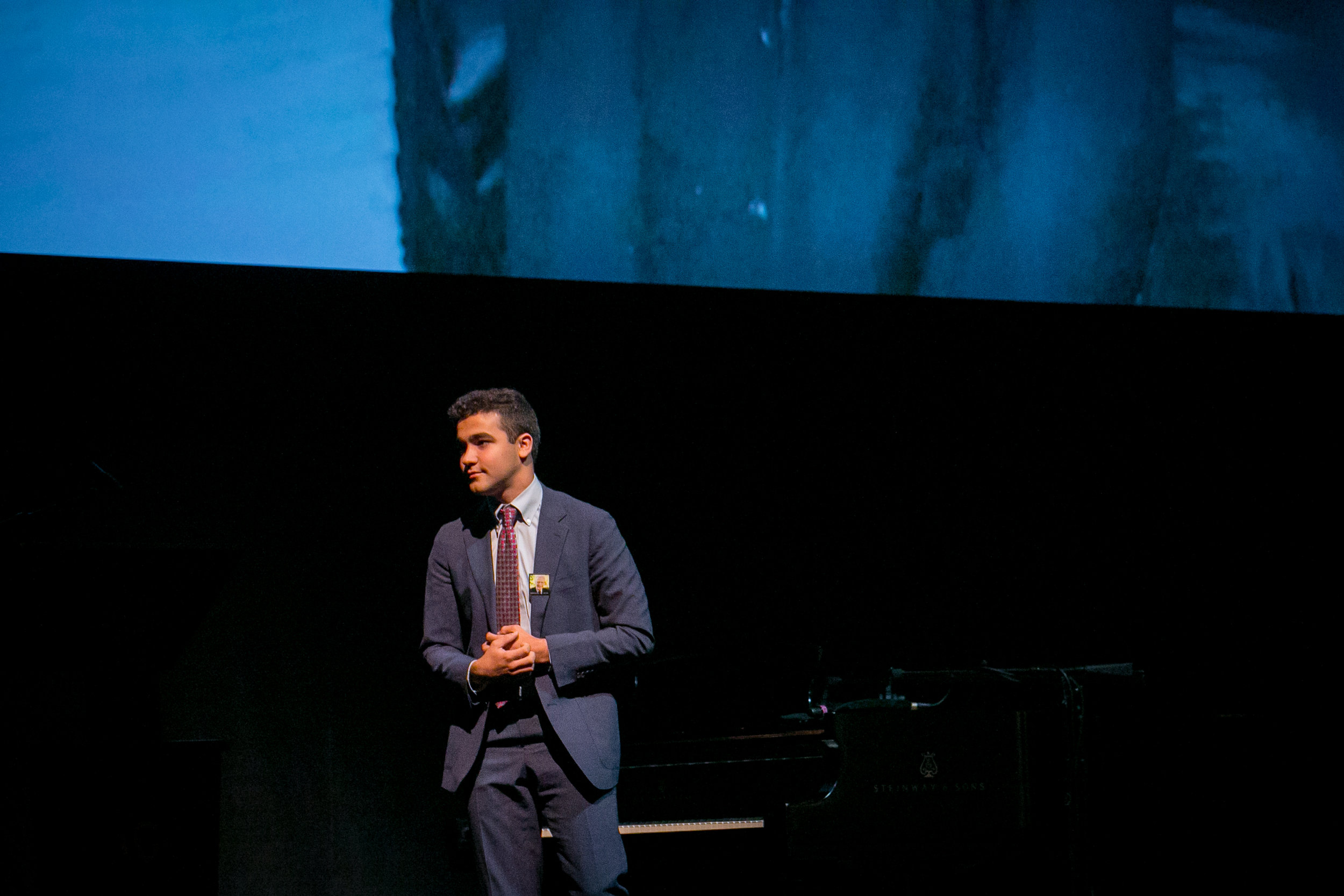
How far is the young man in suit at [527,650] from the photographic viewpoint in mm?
2350

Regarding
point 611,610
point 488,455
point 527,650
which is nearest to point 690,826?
point 611,610

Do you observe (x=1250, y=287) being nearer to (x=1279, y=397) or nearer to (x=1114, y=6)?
(x=1279, y=397)

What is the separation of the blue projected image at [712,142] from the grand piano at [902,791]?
1.59 m

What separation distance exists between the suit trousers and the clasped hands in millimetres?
184

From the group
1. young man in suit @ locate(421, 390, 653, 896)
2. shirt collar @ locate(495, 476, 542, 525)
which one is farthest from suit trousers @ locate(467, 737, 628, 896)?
shirt collar @ locate(495, 476, 542, 525)

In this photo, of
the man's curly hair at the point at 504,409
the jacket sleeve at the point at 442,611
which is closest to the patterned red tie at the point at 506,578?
the jacket sleeve at the point at 442,611

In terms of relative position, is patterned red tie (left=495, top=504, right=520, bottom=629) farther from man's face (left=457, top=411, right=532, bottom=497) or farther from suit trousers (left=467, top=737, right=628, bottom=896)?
suit trousers (left=467, top=737, right=628, bottom=896)

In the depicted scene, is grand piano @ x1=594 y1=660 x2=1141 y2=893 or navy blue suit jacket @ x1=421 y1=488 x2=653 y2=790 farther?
grand piano @ x1=594 y1=660 x2=1141 y2=893

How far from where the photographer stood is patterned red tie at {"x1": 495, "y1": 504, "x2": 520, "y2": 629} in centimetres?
250

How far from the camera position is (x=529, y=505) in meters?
2.62

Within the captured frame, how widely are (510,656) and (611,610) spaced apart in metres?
0.35

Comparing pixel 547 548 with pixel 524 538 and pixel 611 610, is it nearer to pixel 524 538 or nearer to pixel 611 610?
pixel 524 538

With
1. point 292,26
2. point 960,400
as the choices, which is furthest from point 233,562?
point 960,400

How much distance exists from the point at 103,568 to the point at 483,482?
1084mm
